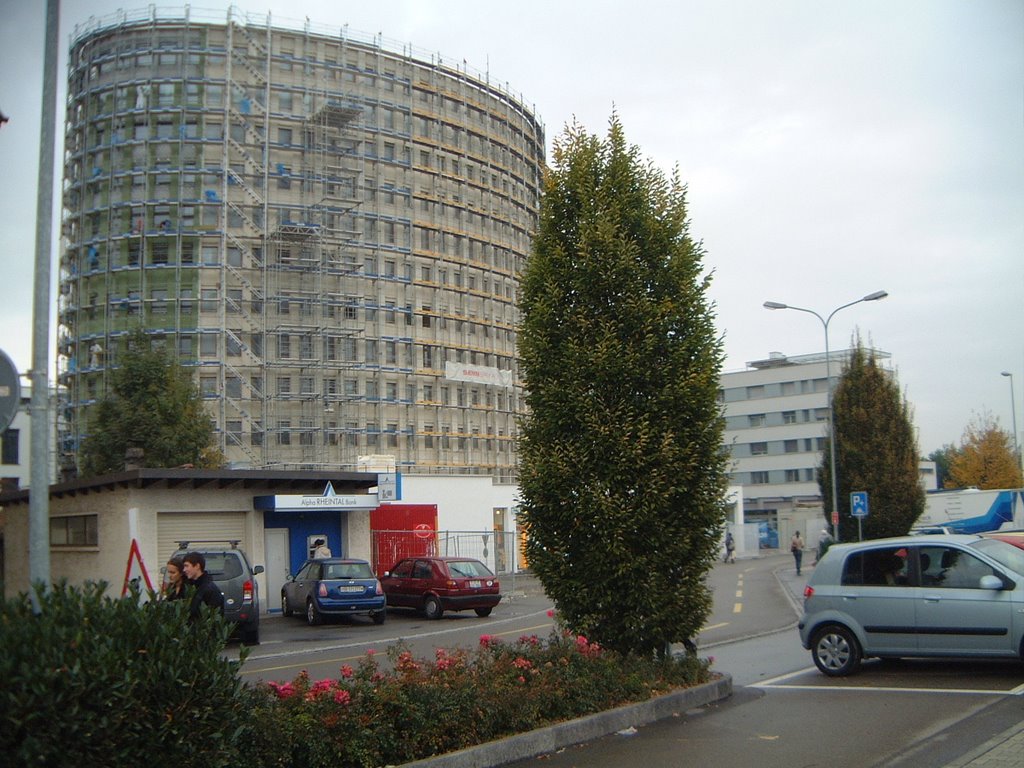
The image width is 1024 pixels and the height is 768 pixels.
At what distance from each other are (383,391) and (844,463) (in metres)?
30.5

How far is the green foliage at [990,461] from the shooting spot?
61.6m

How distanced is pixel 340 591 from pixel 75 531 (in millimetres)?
9066

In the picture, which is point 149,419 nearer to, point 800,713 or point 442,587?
point 442,587

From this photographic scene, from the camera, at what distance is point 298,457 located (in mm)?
56156

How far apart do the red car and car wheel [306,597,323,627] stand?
3119 millimetres

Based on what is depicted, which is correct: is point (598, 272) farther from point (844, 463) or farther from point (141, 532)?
point (844, 463)

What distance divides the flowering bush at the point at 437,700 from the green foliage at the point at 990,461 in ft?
189

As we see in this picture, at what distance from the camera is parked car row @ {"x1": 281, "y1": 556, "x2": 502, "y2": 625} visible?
82.1 ft

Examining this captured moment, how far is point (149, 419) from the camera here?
38750 millimetres

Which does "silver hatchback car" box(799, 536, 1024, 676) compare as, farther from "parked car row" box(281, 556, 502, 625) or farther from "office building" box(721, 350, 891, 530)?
"office building" box(721, 350, 891, 530)

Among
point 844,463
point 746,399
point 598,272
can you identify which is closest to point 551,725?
point 598,272

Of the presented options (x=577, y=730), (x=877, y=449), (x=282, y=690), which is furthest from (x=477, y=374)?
(x=282, y=690)

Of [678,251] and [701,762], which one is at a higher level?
[678,251]

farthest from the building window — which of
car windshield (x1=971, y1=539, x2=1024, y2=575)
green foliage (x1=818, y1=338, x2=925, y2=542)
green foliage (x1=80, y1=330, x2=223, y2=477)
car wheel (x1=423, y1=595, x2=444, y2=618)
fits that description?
green foliage (x1=818, y1=338, x2=925, y2=542)
